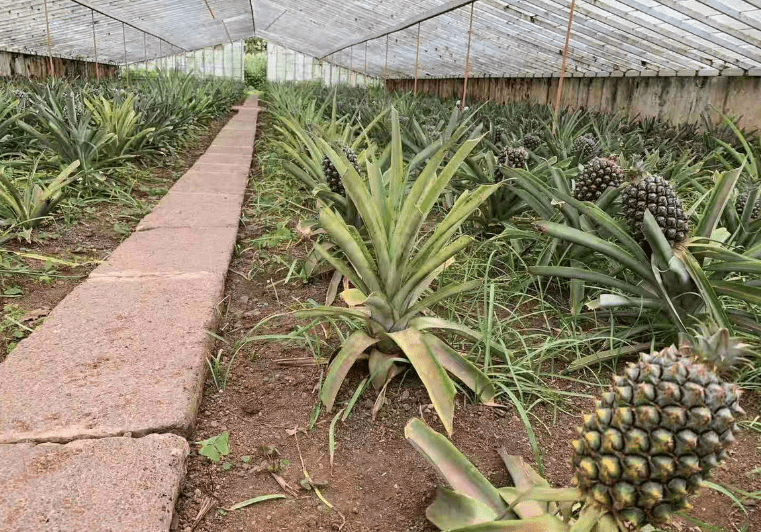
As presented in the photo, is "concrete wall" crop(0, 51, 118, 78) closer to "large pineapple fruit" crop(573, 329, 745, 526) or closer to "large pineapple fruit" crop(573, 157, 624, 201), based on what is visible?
"large pineapple fruit" crop(573, 157, 624, 201)

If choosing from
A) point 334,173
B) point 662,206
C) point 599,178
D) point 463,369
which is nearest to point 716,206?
point 662,206

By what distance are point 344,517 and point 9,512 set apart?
515 mm

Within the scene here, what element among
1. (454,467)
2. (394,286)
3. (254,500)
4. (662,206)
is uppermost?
(662,206)

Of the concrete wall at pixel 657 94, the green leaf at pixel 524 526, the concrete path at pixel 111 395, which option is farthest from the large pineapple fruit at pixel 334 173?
the concrete wall at pixel 657 94

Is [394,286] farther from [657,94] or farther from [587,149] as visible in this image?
[657,94]

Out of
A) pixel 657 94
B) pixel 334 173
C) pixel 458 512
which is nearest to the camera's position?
pixel 458 512

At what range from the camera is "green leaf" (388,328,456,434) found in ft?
3.47

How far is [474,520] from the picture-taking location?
832 millimetres

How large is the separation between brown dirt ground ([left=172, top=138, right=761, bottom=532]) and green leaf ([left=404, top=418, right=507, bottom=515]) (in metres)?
0.10

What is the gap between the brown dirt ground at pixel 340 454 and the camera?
0.92 m

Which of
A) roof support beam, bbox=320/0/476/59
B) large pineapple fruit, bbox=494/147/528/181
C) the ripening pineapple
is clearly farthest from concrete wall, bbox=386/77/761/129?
large pineapple fruit, bbox=494/147/528/181

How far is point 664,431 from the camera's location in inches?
24.7

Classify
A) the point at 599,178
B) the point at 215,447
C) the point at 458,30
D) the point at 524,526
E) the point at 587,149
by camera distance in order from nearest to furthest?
the point at 524,526 → the point at 215,447 → the point at 599,178 → the point at 587,149 → the point at 458,30

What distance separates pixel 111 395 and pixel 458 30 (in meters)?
→ 9.12
